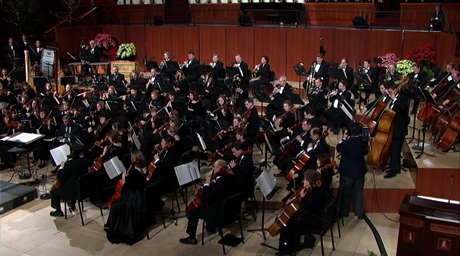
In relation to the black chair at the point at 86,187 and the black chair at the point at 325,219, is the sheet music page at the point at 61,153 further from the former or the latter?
the black chair at the point at 325,219

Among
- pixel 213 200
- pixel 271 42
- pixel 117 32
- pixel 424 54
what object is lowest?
pixel 213 200

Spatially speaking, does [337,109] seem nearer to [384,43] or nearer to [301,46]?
[384,43]

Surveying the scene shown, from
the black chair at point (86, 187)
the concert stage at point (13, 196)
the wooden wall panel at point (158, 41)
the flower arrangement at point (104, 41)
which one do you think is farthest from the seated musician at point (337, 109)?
the flower arrangement at point (104, 41)

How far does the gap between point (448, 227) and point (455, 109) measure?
3265 mm

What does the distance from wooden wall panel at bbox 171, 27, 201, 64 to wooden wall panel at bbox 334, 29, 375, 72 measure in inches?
201

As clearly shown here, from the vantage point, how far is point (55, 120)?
10.1m

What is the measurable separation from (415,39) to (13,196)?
10.9 metres

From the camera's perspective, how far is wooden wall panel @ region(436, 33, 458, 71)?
11436 mm

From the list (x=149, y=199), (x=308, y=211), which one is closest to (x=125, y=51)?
(x=149, y=199)

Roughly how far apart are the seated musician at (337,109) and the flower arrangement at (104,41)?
33.7 ft

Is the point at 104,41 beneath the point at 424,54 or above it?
above

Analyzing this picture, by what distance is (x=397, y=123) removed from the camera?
772 cm

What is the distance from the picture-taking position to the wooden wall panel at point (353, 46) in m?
13.4

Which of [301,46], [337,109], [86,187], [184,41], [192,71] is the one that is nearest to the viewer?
[86,187]
